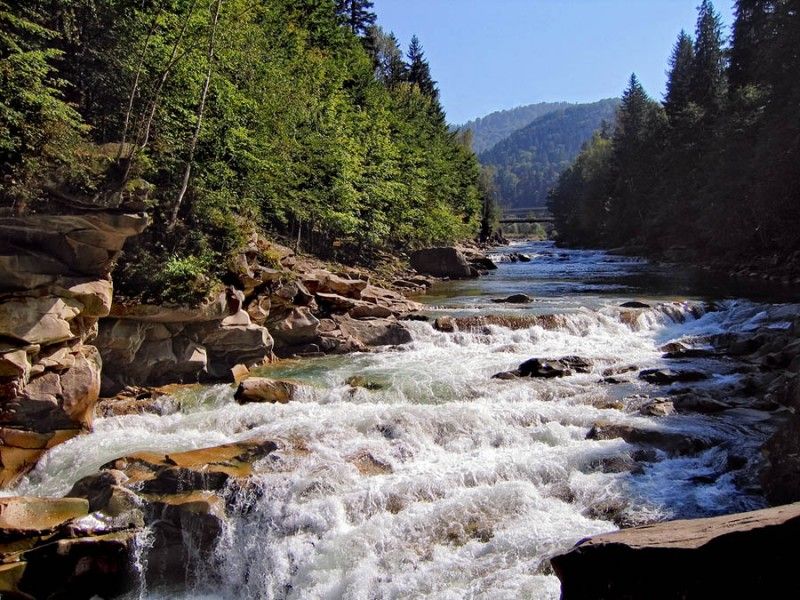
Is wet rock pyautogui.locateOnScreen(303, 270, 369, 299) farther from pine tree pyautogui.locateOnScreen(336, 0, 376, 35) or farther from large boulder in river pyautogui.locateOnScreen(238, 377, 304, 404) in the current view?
pine tree pyautogui.locateOnScreen(336, 0, 376, 35)

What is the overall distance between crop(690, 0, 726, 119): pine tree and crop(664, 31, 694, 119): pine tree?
3.40ft

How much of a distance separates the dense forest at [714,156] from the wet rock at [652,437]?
27.2 metres

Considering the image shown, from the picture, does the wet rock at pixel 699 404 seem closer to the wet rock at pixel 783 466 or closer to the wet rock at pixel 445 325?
the wet rock at pixel 783 466

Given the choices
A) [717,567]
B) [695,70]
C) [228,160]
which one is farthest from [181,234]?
[695,70]

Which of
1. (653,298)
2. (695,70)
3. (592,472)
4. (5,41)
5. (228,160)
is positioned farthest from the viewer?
(695,70)

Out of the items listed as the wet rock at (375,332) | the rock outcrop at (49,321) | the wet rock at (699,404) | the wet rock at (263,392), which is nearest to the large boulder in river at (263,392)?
the wet rock at (263,392)

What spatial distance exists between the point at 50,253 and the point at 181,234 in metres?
5.29

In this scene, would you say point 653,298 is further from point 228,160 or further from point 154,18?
point 154,18

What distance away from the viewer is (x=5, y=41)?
42.0 ft

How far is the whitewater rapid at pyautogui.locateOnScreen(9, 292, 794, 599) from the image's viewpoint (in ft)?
26.1

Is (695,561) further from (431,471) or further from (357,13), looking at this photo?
(357,13)

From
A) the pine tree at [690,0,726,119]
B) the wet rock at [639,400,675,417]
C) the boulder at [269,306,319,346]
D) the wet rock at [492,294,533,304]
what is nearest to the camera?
the wet rock at [639,400,675,417]

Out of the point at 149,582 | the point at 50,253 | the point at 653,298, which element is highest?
the point at 50,253

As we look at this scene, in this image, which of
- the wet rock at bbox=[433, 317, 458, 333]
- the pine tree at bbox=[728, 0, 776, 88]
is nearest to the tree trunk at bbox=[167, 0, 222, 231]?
the wet rock at bbox=[433, 317, 458, 333]
